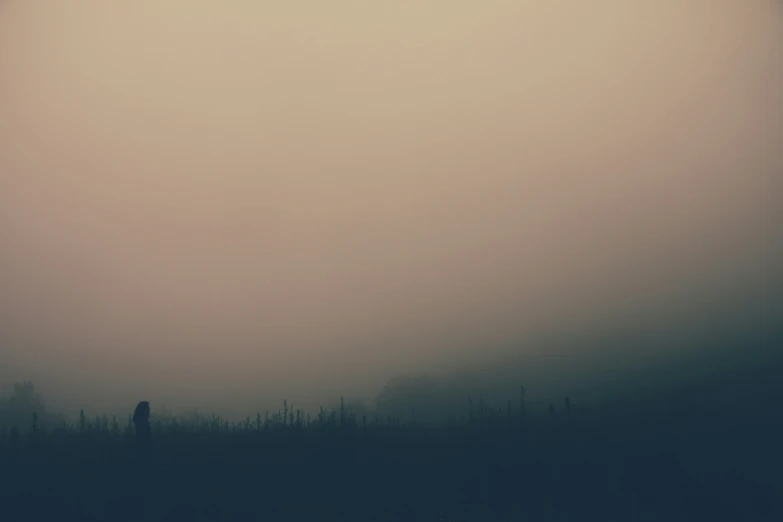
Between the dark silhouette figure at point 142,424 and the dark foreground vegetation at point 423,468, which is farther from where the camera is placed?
the dark silhouette figure at point 142,424

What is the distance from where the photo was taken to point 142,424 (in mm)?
4051

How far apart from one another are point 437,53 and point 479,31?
27 cm

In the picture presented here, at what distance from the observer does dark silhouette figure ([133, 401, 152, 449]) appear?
4027mm

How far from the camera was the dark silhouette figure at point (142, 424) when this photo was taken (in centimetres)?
403

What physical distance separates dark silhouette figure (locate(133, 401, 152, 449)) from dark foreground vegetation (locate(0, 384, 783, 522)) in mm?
34

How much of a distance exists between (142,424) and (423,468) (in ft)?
5.08

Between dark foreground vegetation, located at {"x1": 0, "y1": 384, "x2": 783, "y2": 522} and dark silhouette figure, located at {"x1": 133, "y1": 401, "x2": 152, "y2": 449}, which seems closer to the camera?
dark foreground vegetation, located at {"x1": 0, "y1": 384, "x2": 783, "y2": 522}

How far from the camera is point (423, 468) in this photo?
4.00m

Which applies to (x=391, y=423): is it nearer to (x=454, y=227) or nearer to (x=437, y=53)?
(x=454, y=227)

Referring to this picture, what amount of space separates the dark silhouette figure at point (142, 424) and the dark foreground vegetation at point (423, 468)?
34mm

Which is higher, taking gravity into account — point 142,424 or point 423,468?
point 142,424

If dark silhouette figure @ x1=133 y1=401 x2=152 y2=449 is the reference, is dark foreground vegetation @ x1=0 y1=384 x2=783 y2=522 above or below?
below

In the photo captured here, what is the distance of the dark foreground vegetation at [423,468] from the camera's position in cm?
391

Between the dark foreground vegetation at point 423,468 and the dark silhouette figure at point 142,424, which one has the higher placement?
the dark silhouette figure at point 142,424
